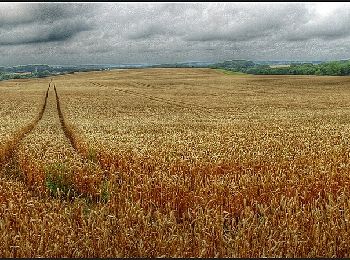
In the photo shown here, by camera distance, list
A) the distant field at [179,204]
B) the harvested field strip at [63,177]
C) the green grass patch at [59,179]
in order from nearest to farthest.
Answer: the distant field at [179,204] < the harvested field strip at [63,177] < the green grass patch at [59,179]

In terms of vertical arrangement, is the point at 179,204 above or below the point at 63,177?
below

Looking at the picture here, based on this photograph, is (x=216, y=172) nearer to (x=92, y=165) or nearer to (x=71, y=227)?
(x=92, y=165)

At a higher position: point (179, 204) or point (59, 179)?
point (59, 179)

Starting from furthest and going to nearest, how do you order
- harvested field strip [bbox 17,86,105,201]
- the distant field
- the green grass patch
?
the green grass patch
harvested field strip [bbox 17,86,105,201]
the distant field

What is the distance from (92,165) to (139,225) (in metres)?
5.31

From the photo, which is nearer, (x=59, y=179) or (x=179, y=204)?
(x=179, y=204)

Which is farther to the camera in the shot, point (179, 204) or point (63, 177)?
point (63, 177)

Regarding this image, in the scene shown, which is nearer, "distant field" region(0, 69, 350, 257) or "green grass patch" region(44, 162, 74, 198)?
"distant field" region(0, 69, 350, 257)

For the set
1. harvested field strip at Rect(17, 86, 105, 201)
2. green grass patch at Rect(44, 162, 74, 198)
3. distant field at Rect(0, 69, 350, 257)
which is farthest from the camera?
green grass patch at Rect(44, 162, 74, 198)

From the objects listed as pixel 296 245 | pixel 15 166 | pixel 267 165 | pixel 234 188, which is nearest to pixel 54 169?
pixel 15 166

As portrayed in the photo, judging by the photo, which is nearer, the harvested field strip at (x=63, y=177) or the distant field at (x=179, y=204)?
the distant field at (x=179, y=204)

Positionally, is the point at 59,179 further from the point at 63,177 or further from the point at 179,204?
the point at 179,204

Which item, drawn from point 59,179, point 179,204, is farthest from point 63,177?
point 179,204

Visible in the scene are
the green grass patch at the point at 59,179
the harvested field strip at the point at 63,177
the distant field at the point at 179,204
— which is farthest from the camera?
the green grass patch at the point at 59,179
